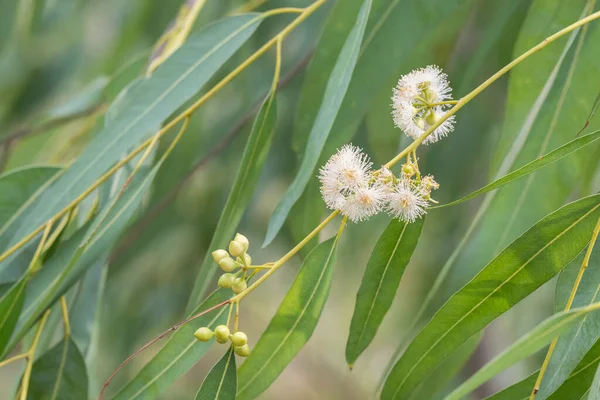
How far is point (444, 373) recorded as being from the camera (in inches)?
30.9

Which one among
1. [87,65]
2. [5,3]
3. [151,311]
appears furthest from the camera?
[87,65]

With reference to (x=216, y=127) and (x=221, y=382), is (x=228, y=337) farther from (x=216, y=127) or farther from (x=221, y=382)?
(x=216, y=127)

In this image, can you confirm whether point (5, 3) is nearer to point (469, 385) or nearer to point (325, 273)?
point (325, 273)

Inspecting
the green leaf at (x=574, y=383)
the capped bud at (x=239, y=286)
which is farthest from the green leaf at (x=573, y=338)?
the capped bud at (x=239, y=286)

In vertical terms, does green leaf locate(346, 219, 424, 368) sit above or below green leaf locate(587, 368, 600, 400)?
above

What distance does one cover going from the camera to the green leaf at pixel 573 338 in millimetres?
560

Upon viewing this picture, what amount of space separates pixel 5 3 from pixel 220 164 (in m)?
0.44

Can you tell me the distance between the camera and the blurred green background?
104cm

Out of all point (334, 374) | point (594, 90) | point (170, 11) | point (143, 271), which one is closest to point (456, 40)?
point (594, 90)

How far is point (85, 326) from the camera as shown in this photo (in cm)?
89

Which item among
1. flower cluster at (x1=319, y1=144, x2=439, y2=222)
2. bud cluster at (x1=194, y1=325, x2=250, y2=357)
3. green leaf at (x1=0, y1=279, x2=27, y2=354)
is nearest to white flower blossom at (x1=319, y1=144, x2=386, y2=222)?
flower cluster at (x1=319, y1=144, x2=439, y2=222)

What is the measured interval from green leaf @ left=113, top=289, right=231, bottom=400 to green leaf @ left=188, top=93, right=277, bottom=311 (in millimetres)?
71

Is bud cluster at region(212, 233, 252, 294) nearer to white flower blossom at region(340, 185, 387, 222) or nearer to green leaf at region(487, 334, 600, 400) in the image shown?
white flower blossom at region(340, 185, 387, 222)

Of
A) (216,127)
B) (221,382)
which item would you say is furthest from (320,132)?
(216,127)
